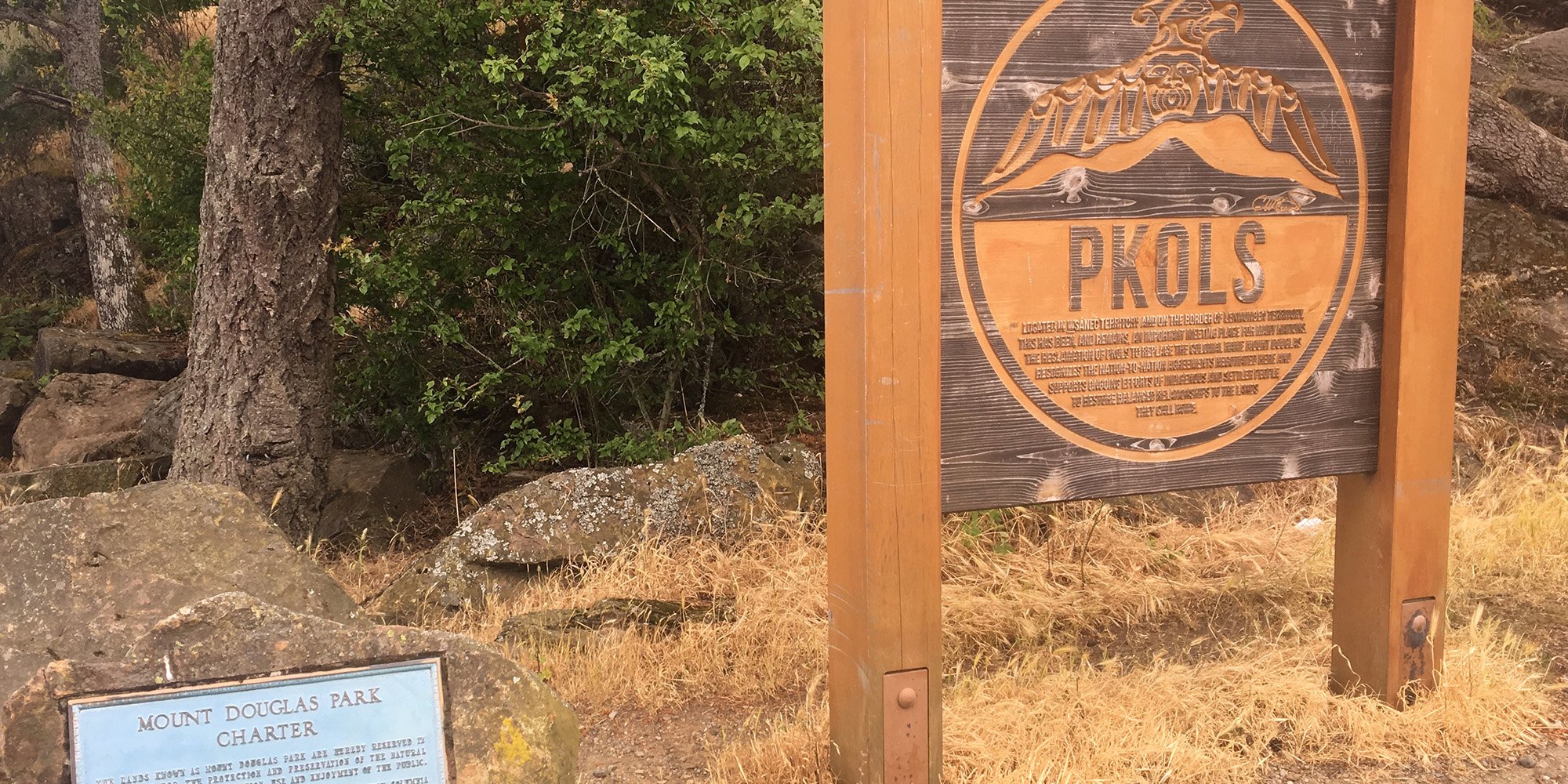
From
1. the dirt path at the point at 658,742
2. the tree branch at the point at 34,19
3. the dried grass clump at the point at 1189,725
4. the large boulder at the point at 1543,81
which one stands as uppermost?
the tree branch at the point at 34,19

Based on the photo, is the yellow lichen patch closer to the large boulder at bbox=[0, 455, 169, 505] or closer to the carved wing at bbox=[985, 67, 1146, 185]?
the carved wing at bbox=[985, 67, 1146, 185]

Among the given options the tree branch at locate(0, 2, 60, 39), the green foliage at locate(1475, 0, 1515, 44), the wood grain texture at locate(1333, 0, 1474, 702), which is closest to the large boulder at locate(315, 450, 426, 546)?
the wood grain texture at locate(1333, 0, 1474, 702)

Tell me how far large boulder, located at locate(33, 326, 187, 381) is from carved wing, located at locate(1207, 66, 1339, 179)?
31.9ft

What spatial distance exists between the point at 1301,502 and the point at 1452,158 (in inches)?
122

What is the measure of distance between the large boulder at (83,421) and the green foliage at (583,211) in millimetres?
2654

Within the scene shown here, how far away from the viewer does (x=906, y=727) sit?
9.87 feet

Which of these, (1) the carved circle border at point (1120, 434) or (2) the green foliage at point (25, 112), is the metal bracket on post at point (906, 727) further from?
(2) the green foliage at point (25, 112)

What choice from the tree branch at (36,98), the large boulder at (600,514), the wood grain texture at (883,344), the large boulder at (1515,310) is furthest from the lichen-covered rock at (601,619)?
the tree branch at (36,98)

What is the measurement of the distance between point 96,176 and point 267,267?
21.9 feet

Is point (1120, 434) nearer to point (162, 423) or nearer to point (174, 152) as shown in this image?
point (174, 152)

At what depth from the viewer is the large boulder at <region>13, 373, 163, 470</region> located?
8.51m

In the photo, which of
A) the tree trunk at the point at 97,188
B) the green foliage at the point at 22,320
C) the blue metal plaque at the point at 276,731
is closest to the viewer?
the blue metal plaque at the point at 276,731

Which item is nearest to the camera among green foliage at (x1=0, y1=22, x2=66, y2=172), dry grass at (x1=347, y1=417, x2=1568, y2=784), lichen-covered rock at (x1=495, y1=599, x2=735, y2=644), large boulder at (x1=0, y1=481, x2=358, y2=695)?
dry grass at (x1=347, y1=417, x2=1568, y2=784)

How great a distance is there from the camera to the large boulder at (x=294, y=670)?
243cm
